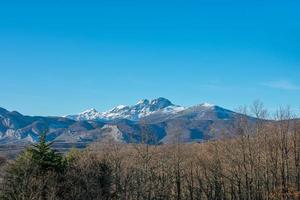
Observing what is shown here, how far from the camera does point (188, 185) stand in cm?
9494

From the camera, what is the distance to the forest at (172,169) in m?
56.5

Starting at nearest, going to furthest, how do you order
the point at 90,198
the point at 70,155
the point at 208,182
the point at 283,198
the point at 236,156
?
the point at 90,198, the point at 283,198, the point at 70,155, the point at 236,156, the point at 208,182

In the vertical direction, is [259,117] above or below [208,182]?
Result: above

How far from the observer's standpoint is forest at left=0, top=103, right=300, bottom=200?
185ft

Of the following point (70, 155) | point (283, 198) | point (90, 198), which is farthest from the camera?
point (70, 155)

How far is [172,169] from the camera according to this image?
322 ft

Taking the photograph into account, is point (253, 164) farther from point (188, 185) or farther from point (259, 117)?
point (188, 185)

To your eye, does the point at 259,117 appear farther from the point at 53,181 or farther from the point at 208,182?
the point at 53,181

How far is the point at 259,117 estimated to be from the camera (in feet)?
263

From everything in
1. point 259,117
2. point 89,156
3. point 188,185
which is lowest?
point 188,185

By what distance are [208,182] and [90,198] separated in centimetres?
3453

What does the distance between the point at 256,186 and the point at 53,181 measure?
135 ft

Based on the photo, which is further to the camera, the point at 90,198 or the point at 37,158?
the point at 90,198

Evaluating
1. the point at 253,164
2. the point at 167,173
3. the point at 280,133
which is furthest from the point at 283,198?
the point at 167,173
